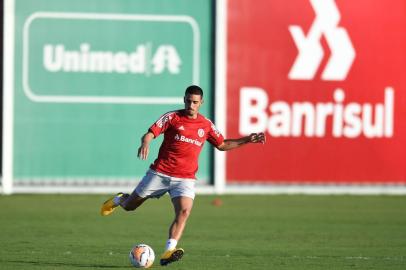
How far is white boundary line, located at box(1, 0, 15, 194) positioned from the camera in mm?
22188

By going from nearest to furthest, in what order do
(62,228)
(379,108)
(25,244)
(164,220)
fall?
1. (25,244)
2. (62,228)
3. (164,220)
4. (379,108)

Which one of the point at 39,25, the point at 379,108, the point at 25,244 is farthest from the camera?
the point at 379,108

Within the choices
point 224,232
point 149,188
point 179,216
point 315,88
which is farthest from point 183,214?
point 315,88

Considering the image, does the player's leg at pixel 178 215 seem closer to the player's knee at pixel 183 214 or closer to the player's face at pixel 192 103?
the player's knee at pixel 183 214

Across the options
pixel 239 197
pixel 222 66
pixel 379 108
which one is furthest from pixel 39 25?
pixel 379 108

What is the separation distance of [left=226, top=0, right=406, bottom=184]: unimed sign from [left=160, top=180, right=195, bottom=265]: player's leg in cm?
1053

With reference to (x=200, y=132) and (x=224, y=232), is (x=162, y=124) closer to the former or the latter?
(x=200, y=132)

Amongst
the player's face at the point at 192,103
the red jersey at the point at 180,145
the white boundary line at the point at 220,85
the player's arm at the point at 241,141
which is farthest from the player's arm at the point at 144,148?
the white boundary line at the point at 220,85

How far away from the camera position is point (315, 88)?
23.5 meters

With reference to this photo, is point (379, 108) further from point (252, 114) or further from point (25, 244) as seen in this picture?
point (25, 244)

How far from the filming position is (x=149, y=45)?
2278cm

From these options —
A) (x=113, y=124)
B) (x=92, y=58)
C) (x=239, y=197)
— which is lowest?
(x=239, y=197)

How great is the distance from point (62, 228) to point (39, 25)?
22.5 ft

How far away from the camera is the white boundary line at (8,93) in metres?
22.2
